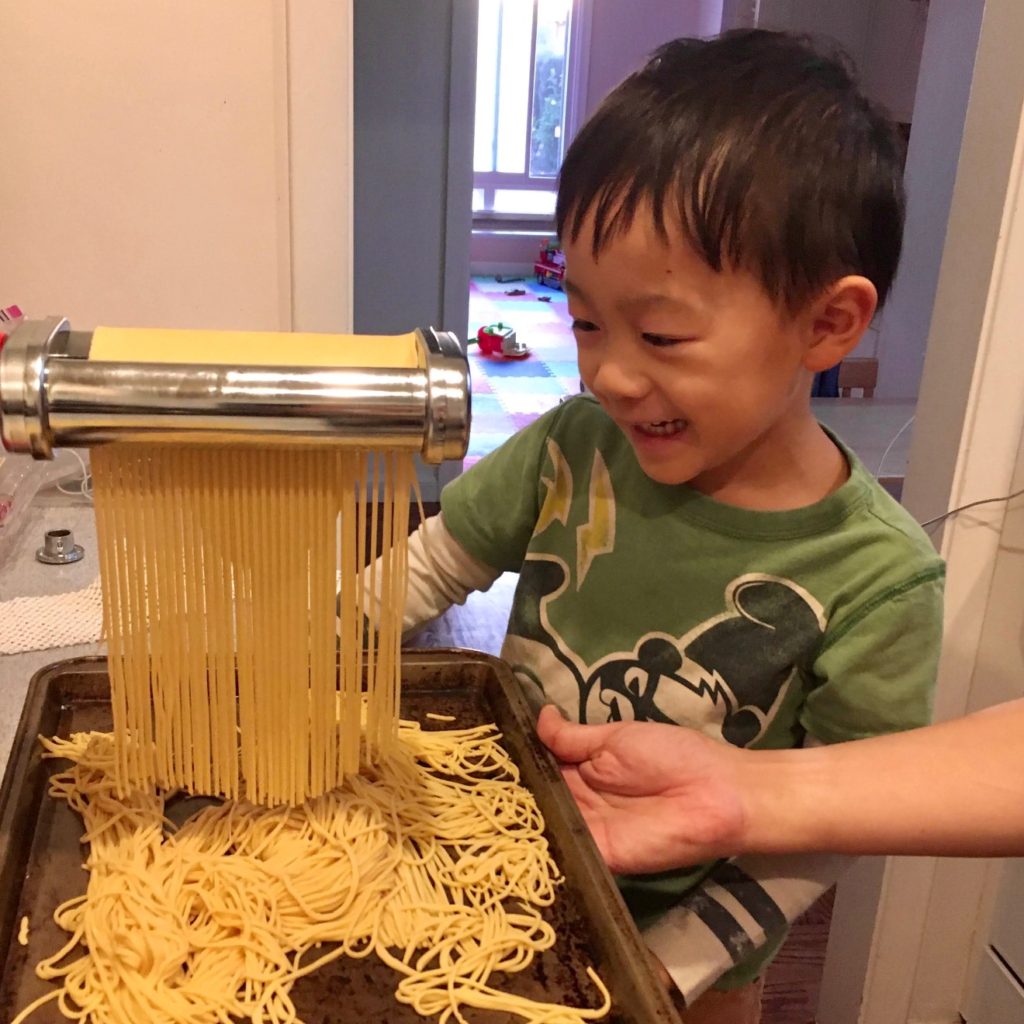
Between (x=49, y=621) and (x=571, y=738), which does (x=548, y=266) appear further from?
(x=571, y=738)

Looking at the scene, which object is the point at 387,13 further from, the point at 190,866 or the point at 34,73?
the point at 190,866

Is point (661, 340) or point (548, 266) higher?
point (661, 340)

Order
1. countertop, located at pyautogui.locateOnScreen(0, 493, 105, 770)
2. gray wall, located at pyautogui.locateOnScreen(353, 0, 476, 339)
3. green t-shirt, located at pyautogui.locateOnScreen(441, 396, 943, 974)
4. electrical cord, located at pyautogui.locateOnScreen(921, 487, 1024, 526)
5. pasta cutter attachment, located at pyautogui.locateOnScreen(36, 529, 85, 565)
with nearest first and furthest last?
green t-shirt, located at pyautogui.locateOnScreen(441, 396, 943, 974)
countertop, located at pyautogui.locateOnScreen(0, 493, 105, 770)
pasta cutter attachment, located at pyautogui.locateOnScreen(36, 529, 85, 565)
electrical cord, located at pyautogui.locateOnScreen(921, 487, 1024, 526)
gray wall, located at pyautogui.locateOnScreen(353, 0, 476, 339)

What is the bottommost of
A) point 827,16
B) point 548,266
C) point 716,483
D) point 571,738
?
point 548,266

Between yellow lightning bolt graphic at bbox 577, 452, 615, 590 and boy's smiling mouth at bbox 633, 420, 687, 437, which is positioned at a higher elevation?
Answer: boy's smiling mouth at bbox 633, 420, 687, 437

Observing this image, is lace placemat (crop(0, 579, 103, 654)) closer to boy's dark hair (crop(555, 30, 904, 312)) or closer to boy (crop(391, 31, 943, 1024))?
boy (crop(391, 31, 943, 1024))

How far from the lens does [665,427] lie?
0.74 meters

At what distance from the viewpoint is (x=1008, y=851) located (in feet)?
2.25

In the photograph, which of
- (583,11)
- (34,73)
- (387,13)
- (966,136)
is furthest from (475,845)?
(583,11)

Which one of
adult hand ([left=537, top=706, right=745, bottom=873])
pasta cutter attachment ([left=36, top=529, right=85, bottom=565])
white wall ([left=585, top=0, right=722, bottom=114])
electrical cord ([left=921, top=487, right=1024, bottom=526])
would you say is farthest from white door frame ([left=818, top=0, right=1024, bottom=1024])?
white wall ([left=585, top=0, right=722, bottom=114])

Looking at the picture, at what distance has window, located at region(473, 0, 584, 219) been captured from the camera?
7.12m

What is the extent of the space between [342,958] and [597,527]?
40 centimetres

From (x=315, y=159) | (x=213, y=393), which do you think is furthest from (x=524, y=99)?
(x=213, y=393)

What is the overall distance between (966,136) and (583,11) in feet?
20.8
